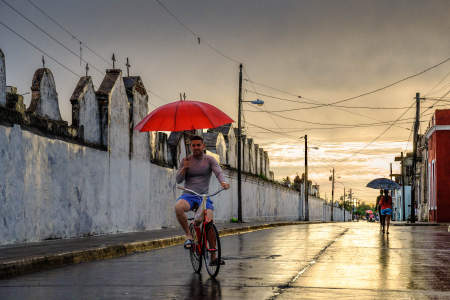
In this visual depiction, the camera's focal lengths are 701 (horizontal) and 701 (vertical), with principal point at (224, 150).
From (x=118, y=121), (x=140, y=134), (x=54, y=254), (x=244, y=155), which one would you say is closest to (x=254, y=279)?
(x=54, y=254)

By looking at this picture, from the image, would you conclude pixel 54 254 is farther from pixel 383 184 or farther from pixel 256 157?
pixel 256 157

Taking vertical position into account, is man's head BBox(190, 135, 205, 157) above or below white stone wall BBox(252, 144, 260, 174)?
below

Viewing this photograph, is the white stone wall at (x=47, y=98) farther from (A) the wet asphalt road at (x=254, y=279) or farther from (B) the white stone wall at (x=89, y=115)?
(A) the wet asphalt road at (x=254, y=279)

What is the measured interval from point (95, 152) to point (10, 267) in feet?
31.5

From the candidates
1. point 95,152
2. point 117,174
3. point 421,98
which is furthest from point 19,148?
point 421,98

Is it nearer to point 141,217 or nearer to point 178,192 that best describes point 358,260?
point 141,217

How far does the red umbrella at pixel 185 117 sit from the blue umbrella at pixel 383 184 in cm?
2671

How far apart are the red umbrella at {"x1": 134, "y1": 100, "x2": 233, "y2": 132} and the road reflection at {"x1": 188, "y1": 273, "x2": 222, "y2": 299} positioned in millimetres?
2252

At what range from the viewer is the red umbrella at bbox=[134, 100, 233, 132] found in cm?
1032

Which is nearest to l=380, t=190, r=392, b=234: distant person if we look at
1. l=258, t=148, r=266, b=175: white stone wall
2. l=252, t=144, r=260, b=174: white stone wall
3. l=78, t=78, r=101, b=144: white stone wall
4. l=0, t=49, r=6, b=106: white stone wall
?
l=78, t=78, r=101, b=144: white stone wall

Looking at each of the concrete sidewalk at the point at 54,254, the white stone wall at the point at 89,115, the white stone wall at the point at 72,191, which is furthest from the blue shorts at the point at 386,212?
the concrete sidewalk at the point at 54,254

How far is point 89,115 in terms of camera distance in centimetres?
1969

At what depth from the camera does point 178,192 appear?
28219mm

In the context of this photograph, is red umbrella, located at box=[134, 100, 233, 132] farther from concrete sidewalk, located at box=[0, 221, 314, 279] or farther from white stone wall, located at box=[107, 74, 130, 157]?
white stone wall, located at box=[107, 74, 130, 157]
